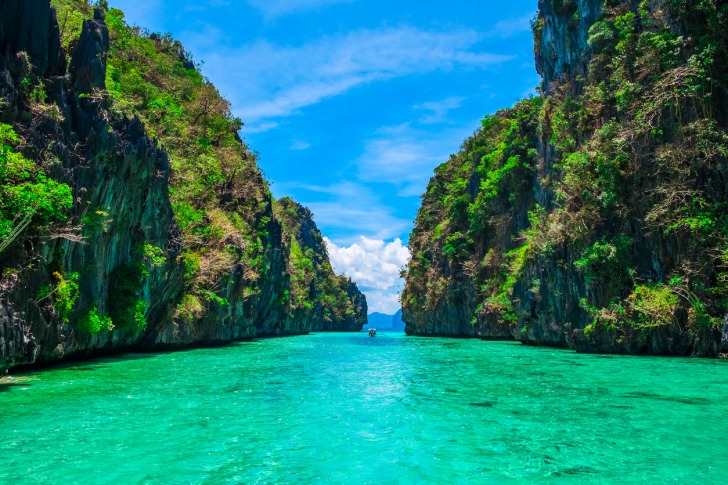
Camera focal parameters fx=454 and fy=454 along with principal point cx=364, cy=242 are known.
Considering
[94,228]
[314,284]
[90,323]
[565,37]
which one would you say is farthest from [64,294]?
[314,284]

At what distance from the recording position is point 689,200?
22219 millimetres

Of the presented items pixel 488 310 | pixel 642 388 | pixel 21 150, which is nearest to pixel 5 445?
pixel 21 150

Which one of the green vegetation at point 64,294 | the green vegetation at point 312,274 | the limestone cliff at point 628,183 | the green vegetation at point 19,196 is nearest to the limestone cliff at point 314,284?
the green vegetation at point 312,274

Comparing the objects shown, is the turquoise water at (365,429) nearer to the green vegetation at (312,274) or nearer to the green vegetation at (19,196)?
the green vegetation at (19,196)

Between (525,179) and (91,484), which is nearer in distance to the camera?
(91,484)

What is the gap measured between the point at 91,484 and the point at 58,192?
988 centimetres

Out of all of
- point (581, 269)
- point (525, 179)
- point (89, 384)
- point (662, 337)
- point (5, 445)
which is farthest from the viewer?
point (525, 179)

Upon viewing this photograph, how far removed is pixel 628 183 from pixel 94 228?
2729 centimetres

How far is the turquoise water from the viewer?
6.97 m

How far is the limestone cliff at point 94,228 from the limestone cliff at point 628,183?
25.3m

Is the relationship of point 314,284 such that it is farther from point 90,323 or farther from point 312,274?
point 90,323

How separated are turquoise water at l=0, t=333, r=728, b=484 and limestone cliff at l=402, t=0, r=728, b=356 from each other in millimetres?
6503

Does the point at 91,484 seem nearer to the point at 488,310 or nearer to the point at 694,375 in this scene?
the point at 694,375

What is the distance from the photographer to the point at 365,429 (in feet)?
32.2
